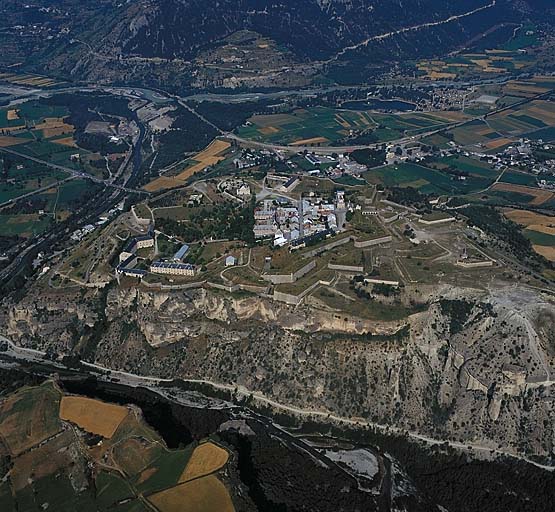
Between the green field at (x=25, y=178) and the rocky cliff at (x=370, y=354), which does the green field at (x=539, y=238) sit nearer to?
the rocky cliff at (x=370, y=354)

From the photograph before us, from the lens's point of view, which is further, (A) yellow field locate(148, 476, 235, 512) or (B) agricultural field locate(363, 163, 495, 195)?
(B) agricultural field locate(363, 163, 495, 195)

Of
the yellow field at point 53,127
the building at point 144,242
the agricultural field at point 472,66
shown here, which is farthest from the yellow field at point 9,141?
the agricultural field at point 472,66

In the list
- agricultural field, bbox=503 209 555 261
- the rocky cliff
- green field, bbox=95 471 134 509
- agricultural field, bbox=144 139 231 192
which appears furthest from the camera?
agricultural field, bbox=144 139 231 192

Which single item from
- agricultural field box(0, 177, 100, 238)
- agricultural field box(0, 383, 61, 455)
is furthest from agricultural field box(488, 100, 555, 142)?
agricultural field box(0, 383, 61, 455)

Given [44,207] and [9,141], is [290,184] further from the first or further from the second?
[9,141]

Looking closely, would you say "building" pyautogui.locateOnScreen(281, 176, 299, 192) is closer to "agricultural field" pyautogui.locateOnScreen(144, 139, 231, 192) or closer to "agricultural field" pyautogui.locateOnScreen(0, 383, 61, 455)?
"agricultural field" pyautogui.locateOnScreen(144, 139, 231, 192)

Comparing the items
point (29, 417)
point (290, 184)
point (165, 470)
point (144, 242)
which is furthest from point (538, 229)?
point (29, 417)
